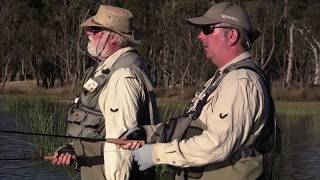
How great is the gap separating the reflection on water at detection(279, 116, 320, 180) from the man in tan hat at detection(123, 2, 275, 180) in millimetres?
10827

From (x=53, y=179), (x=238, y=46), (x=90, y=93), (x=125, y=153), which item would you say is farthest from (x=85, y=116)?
(x=53, y=179)

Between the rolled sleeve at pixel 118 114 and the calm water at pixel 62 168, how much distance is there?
764cm

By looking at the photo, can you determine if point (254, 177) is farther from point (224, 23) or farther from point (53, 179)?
point (53, 179)

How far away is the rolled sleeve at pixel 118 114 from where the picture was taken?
460 centimetres

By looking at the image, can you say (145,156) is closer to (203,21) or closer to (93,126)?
(203,21)

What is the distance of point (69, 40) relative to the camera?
54188 mm

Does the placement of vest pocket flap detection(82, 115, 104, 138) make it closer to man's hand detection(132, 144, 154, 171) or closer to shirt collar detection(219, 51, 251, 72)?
man's hand detection(132, 144, 154, 171)

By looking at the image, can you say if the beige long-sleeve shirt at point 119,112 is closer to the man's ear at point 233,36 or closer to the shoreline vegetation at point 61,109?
the man's ear at point 233,36

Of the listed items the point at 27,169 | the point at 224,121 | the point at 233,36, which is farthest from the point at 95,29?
the point at 27,169

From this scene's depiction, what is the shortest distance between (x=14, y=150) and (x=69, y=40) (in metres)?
37.7

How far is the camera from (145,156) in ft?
12.8

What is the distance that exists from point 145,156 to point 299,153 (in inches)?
610

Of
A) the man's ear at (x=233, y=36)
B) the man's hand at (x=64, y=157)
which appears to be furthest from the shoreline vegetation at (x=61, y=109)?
the man's ear at (x=233, y=36)

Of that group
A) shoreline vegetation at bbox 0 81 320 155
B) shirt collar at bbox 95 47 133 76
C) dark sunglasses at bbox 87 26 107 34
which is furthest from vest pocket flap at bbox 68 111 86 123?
shoreline vegetation at bbox 0 81 320 155
